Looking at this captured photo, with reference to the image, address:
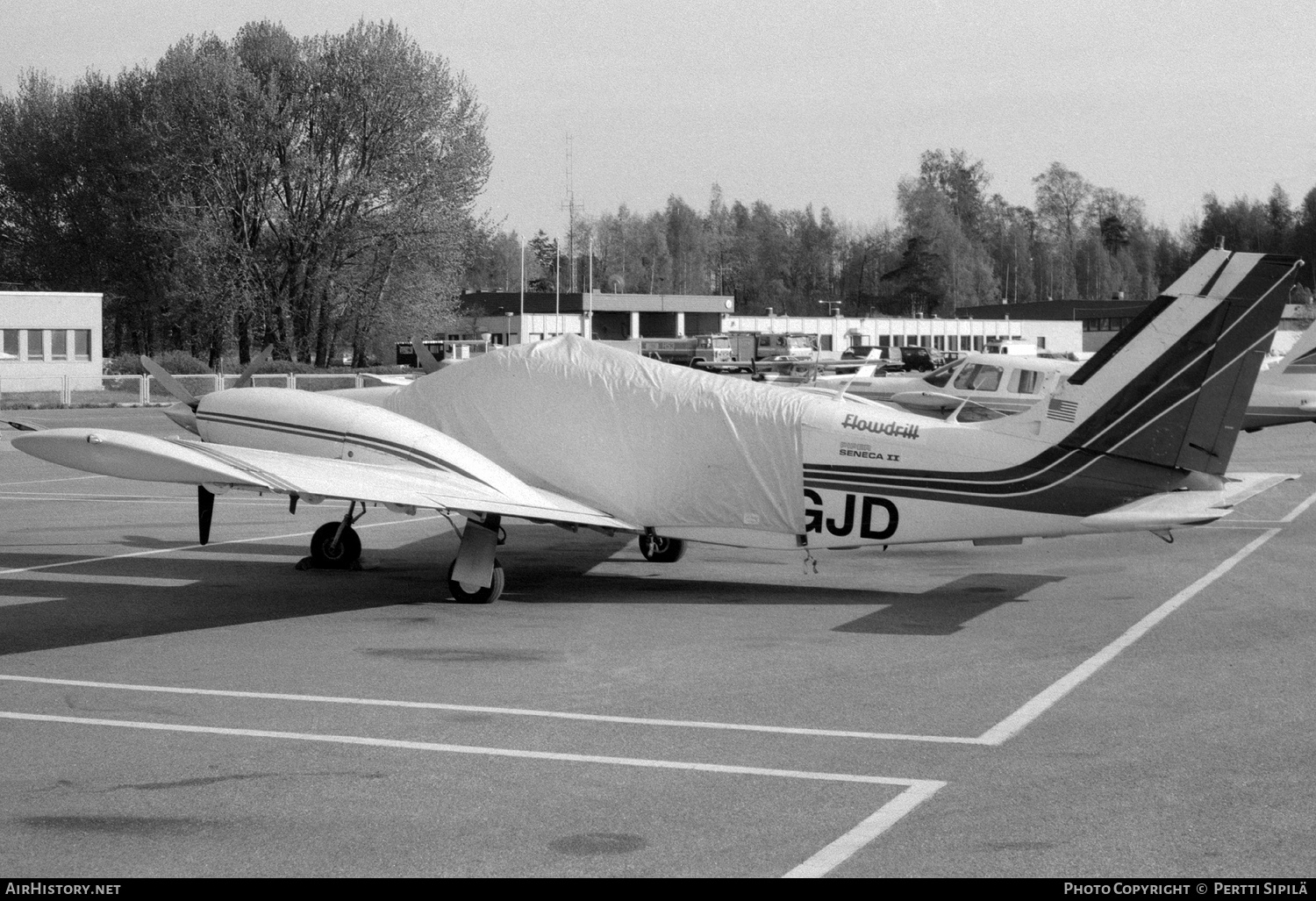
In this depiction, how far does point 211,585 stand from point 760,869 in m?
9.94

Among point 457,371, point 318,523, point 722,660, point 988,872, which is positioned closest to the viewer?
point 988,872

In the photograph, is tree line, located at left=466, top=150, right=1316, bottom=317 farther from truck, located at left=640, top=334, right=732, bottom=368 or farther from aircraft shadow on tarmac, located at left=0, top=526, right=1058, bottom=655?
aircraft shadow on tarmac, located at left=0, top=526, right=1058, bottom=655

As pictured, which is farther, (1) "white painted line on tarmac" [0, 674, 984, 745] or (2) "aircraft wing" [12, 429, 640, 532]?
(2) "aircraft wing" [12, 429, 640, 532]

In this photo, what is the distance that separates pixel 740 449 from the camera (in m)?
13.6

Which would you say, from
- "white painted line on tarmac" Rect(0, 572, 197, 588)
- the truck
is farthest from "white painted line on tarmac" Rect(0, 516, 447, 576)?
the truck

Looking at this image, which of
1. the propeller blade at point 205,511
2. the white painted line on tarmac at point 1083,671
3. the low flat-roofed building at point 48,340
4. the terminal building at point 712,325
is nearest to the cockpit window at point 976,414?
the white painted line on tarmac at point 1083,671

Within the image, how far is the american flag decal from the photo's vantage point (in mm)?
12750

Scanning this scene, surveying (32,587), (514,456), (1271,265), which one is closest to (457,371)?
(514,456)

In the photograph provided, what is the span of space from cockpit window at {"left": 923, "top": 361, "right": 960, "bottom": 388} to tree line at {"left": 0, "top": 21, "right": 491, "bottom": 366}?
1517 inches

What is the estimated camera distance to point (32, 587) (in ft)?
46.3

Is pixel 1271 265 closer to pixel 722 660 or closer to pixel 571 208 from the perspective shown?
pixel 722 660

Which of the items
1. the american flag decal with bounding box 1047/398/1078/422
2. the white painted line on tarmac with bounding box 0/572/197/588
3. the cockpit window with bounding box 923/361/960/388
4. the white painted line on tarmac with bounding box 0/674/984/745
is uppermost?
the cockpit window with bounding box 923/361/960/388

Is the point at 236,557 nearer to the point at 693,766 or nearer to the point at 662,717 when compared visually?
the point at 662,717

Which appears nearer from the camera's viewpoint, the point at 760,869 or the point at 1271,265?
the point at 760,869
